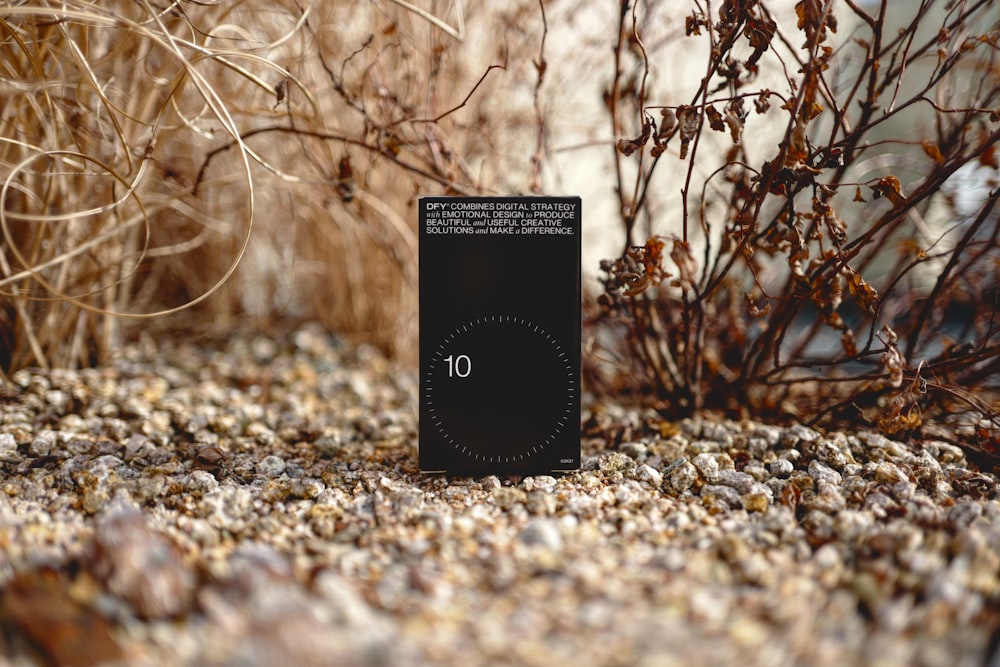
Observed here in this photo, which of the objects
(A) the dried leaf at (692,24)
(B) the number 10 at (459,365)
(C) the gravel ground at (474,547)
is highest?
(A) the dried leaf at (692,24)

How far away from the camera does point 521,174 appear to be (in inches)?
58.7

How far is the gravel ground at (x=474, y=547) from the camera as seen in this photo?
53 centimetres

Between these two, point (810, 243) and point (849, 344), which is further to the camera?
point (810, 243)

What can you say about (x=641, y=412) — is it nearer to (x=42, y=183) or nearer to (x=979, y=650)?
(x=979, y=650)

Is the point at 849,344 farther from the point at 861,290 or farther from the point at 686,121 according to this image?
the point at 686,121

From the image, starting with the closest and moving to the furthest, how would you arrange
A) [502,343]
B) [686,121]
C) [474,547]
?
[474,547] < [686,121] < [502,343]

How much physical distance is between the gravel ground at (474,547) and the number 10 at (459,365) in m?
0.13

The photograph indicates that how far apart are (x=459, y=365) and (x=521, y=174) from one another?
0.70m

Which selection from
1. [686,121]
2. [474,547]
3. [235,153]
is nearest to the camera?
[474,547]

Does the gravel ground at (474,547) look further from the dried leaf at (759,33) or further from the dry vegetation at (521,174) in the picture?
the dried leaf at (759,33)

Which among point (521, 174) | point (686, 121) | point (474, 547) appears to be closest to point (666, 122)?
point (686, 121)

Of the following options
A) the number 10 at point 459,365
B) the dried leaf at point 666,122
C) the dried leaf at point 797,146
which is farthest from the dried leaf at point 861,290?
the number 10 at point 459,365

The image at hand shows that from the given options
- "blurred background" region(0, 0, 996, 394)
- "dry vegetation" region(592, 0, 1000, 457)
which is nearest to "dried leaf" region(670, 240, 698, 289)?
"dry vegetation" region(592, 0, 1000, 457)

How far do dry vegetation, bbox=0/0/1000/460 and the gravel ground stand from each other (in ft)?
0.45
